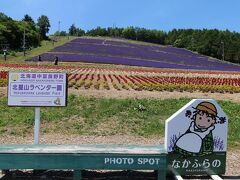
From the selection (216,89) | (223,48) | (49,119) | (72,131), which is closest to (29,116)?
(49,119)

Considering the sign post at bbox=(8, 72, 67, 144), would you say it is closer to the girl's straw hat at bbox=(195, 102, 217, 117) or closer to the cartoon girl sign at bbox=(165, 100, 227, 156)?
the cartoon girl sign at bbox=(165, 100, 227, 156)

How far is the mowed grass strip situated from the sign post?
3744 mm

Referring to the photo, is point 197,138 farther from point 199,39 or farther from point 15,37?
point 199,39

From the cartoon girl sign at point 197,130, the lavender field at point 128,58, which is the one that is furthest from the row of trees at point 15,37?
the cartoon girl sign at point 197,130

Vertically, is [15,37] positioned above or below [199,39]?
below

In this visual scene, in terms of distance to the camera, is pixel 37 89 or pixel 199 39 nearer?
pixel 37 89

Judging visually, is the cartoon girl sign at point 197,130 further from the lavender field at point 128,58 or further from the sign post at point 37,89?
the lavender field at point 128,58

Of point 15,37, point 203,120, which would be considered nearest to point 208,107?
point 203,120

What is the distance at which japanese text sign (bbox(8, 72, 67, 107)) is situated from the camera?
922 cm

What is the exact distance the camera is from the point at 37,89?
9.26 meters

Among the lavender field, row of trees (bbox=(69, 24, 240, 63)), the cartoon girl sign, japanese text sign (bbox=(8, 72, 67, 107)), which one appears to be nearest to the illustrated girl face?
the cartoon girl sign

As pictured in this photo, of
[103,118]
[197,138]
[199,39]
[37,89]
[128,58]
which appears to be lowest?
[103,118]

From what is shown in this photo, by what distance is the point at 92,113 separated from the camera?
14.5 m

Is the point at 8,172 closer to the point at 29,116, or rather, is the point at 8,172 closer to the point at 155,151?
the point at 155,151
